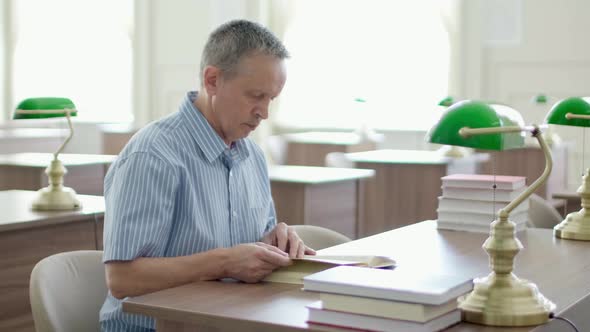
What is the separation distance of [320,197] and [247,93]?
3084mm

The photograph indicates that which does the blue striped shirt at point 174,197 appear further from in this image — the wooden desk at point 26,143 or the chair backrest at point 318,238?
the wooden desk at point 26,143

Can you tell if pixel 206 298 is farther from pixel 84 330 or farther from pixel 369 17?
pixel 369 17

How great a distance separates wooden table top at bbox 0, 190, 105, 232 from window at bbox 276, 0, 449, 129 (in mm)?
5221

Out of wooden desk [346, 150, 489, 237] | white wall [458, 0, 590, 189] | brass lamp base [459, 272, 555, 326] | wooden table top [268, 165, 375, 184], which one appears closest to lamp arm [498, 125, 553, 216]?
brass lamp base [459, 272, 555, 326]

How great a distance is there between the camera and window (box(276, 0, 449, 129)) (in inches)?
347

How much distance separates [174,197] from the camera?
2053mm

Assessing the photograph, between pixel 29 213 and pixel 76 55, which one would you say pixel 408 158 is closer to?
pixel 29 213

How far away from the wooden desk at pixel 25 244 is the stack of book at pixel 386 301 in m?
1.93

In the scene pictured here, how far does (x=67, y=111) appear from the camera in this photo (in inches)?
133

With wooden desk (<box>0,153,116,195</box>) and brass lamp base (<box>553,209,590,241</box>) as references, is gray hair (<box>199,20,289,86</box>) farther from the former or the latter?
wooden desk (<box>0,153,116,195</box>)

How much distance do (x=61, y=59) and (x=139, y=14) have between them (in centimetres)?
128

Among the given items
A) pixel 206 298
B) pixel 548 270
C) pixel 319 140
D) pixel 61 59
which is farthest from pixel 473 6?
pixel 206 298

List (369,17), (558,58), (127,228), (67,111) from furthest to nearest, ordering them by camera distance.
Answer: (369,17)
(558,58)
(67,111)
(127,228)

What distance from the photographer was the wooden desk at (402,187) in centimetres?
584
